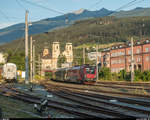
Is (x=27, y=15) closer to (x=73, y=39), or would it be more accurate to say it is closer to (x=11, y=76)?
(x=11, y=76)

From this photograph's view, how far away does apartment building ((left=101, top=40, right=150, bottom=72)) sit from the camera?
245 ft

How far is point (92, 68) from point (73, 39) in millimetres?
152354

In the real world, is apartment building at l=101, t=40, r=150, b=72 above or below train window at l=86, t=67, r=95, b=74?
above

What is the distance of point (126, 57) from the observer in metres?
82.1

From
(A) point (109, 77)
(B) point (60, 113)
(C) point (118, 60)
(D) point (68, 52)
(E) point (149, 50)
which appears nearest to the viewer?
(B) point (60, 113)

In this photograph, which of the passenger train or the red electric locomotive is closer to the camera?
the red electric locomotive

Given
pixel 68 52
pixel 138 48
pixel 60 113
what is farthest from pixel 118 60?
pixel 60 113

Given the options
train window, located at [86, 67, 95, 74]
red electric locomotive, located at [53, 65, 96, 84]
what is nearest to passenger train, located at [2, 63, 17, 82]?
red electric locomotive, located at [53, 65, 96, 84]

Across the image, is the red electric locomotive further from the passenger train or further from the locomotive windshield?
the passenger train

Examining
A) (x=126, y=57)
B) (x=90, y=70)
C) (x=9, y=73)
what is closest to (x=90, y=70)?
(x=90, y=70)

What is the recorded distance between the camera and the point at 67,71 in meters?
44.3

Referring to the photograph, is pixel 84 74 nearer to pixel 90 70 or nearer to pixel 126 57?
pixel 90 70

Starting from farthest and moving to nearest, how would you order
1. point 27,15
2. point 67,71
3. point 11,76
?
1. point 67,71
2. point 11,76
3. point 27,15

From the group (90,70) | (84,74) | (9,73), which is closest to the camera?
(84,74)
